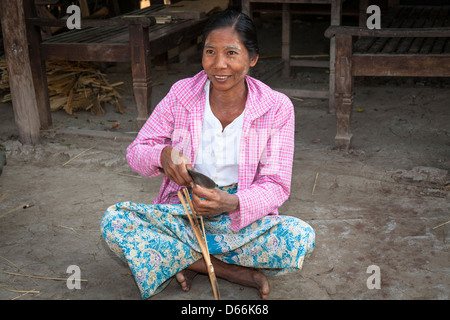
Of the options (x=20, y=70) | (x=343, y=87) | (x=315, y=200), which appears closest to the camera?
(x=315, y=200)

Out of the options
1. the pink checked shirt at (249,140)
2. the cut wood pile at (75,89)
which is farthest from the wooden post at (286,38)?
the pink checked shirt at (249,140)

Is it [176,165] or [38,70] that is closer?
[176,165]

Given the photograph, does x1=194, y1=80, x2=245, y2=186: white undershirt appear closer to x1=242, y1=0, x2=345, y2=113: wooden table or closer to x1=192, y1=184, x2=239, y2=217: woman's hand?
x1=192, y1=184, x2=239, y2=217: woman's hand

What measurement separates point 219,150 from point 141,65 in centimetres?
199

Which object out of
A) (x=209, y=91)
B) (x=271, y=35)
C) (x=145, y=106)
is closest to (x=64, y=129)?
(x=145, y=106)

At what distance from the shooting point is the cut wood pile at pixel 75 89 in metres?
5.31

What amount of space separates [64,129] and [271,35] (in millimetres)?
3960

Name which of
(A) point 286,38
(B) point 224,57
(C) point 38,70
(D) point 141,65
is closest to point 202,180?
(B) point 224,57

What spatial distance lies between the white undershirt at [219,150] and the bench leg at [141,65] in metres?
1.85

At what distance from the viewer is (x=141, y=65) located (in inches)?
170

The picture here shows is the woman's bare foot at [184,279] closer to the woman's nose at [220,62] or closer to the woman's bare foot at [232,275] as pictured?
the woman's bare foot at [232,275]

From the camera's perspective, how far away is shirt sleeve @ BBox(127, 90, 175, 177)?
2.48m

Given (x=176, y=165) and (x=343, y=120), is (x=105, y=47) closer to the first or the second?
(x=343, y=120)

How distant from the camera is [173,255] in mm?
2518
